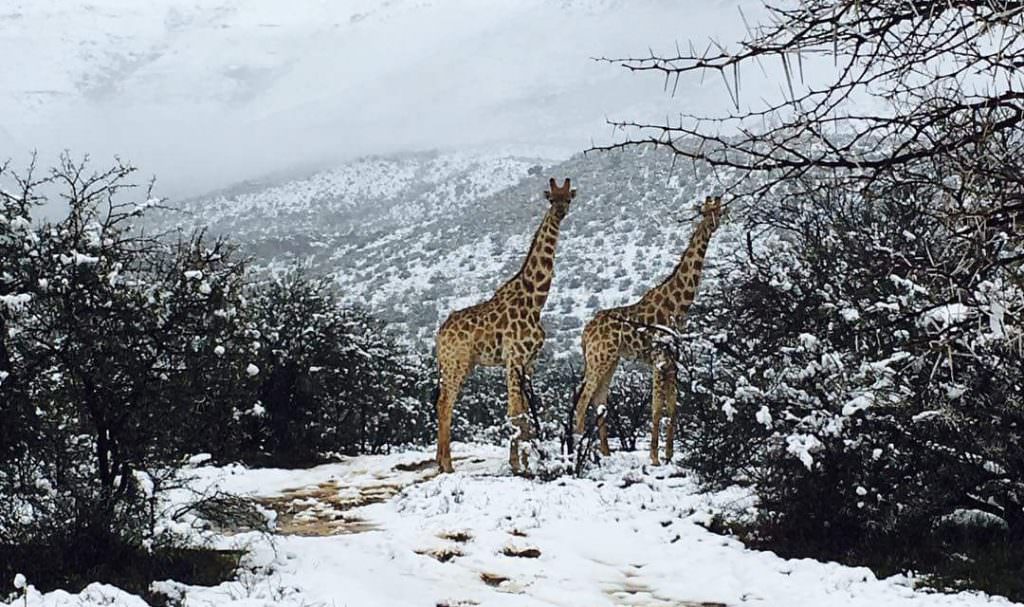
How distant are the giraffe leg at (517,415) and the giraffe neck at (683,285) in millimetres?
2387

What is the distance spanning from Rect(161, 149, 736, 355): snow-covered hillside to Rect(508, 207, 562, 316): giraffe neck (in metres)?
9.84

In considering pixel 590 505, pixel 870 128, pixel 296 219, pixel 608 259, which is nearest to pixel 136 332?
pixel 590 505

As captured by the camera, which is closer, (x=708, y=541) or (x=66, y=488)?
(x=66, y=488)

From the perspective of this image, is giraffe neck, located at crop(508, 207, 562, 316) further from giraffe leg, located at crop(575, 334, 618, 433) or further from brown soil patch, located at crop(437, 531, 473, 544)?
brown soil patch, located at crop(437, 531, 473, 544)

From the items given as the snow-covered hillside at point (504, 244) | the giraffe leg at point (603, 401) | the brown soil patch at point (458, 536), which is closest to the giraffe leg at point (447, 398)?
the giraffe leg at point (603, 401)

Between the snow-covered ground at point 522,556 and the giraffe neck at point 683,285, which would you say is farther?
the giraffe neck at point 683,285

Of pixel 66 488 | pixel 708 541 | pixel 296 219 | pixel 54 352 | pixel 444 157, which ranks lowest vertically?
pixel 708 541

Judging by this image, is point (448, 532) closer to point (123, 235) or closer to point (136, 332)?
point (136, 332)

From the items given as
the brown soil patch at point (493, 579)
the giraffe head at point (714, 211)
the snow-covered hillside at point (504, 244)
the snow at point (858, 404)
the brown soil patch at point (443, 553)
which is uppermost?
the snow-covered hillside at point (504, 244)

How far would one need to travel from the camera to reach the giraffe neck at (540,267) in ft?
40.8

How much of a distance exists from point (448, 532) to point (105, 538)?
3.05 metres

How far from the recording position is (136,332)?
23.1 feet

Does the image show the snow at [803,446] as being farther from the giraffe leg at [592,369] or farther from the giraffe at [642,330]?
the giraffe leg at [592,369]

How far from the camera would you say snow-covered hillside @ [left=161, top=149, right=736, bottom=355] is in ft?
175
